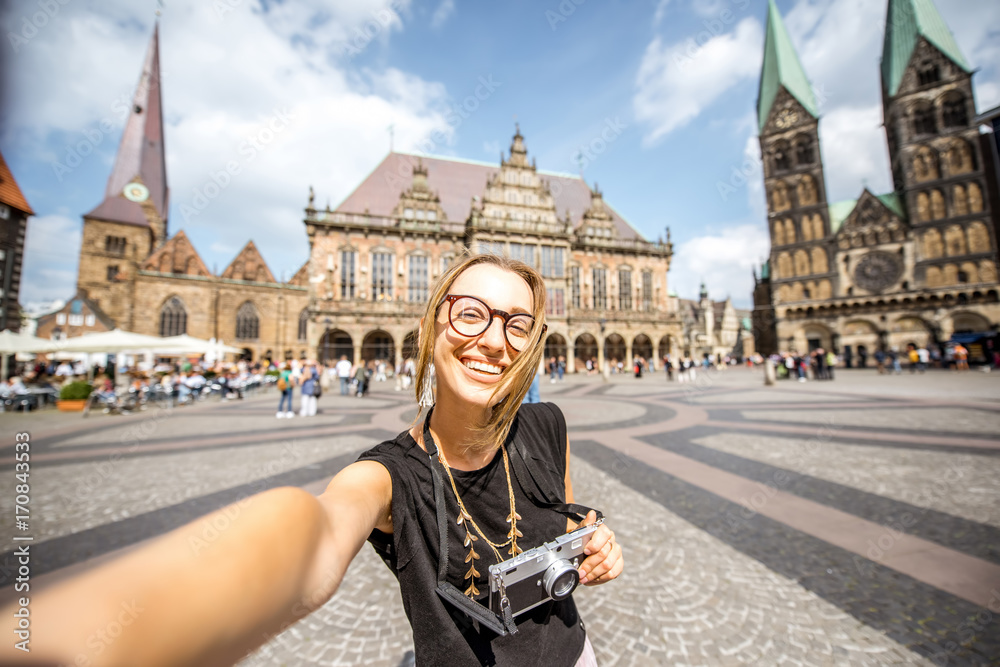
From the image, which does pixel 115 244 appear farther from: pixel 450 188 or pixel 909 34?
pixel 909 34

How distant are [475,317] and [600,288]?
30.0m

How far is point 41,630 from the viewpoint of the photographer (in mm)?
329

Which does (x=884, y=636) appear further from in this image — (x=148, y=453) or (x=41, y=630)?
(x=148, y=453)

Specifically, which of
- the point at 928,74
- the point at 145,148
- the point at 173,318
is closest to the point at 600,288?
the point at 173,318

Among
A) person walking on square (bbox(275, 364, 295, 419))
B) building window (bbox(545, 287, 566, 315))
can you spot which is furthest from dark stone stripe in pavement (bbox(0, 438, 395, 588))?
building window (bbox(545, 287, 566, 315))

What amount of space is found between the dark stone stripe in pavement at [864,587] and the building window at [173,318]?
3458 cm

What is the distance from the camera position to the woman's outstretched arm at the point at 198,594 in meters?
0.36

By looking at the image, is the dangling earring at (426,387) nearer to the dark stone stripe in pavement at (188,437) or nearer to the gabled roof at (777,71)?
the dark stone stripe in pavement at (188,437)

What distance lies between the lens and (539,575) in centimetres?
95

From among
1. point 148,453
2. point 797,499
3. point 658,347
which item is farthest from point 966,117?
point 148,453

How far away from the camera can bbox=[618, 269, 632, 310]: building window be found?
30.3 meters

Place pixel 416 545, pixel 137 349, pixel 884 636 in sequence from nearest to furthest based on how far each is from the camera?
1. pixel 416 545
2. pixel 884 636
3. pixel 137 349

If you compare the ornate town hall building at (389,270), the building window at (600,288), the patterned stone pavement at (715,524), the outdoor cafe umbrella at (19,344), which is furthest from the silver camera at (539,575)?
the building window at (600,288)

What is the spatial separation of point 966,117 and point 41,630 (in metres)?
52.5
